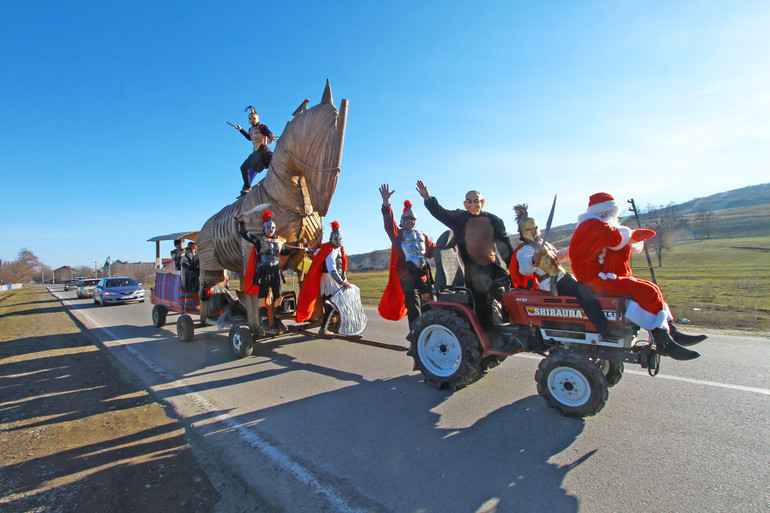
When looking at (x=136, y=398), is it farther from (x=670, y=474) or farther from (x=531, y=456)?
(x=670, y=474)

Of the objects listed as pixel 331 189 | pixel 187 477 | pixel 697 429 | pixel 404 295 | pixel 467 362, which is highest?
pixel 331 189

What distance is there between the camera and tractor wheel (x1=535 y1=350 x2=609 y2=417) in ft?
10.2

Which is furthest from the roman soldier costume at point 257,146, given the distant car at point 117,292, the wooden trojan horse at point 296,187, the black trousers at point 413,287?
the distant car at point 117,292

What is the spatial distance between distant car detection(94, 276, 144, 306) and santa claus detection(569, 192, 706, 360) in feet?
66.9

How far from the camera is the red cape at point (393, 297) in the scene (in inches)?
210

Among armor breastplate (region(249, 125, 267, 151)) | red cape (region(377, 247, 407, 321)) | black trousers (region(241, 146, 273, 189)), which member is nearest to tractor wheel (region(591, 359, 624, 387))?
red cape (region(377, 247, 407, 321))

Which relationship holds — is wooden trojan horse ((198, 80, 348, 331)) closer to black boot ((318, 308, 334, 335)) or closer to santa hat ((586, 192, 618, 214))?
black boot ((318, 308, 334, 335))

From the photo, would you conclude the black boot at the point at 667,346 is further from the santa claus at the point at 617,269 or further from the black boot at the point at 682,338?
the black boot at the point at 682,338

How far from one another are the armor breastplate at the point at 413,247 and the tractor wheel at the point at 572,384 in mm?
2065

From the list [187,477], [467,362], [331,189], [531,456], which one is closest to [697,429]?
[531,456]

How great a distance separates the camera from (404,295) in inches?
207

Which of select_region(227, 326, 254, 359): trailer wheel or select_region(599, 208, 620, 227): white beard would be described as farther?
select_region(227, 326, 254, 359): trailer wheel

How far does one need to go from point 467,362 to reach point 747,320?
289 inches

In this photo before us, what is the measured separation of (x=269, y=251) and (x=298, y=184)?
45.8 inches
